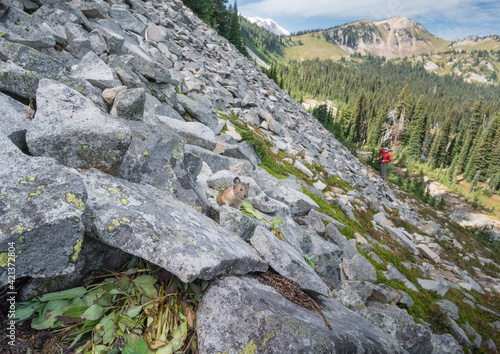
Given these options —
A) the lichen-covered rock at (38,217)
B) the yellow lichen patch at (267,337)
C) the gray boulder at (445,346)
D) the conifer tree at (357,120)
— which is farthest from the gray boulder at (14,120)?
the conifer tree at (357,120)

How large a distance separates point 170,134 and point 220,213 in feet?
4.75

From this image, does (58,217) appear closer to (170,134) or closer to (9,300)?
(9,300)

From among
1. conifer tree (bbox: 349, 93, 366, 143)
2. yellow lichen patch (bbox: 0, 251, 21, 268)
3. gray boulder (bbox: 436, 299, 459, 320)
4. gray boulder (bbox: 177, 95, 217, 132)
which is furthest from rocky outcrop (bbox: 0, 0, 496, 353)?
conifer tree (bbox: 349, 93, 366, 143)

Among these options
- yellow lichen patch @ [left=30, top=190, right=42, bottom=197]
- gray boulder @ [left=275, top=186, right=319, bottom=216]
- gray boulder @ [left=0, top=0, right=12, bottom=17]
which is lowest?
gray boulder @ [left=275, top=186, right=319, bottom=216]

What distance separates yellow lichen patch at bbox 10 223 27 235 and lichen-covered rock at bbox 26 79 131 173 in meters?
1.09

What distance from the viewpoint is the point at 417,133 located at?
8556cm

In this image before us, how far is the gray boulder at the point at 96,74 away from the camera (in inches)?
174

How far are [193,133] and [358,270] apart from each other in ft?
20.5

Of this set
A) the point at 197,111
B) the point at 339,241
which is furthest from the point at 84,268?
the point at 339,241

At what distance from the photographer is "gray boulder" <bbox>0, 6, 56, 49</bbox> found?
4430 millimetres

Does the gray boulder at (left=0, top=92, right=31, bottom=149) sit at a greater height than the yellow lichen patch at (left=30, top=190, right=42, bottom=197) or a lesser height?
greater

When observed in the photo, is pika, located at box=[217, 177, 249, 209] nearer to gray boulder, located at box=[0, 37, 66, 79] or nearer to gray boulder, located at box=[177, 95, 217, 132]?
gray boulder, located at box=[0, 37, 66, 79]

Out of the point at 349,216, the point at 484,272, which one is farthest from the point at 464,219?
the point at 349,216

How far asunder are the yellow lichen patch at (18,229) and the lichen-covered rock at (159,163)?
1.58 m
